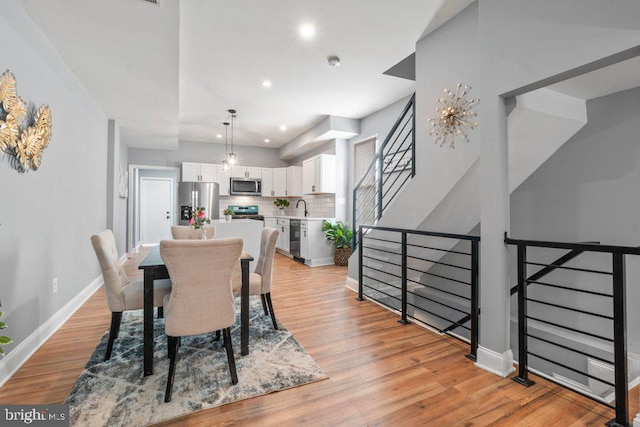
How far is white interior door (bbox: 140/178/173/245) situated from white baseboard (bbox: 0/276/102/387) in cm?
530

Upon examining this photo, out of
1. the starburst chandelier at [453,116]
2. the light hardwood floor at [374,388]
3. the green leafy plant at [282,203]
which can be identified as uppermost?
the starburst chandelier at [453,116]

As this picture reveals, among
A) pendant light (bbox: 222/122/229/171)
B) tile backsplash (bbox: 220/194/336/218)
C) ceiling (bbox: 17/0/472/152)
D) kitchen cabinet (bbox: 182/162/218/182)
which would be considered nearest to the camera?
ceiling (bbox: 17/0/472/152)

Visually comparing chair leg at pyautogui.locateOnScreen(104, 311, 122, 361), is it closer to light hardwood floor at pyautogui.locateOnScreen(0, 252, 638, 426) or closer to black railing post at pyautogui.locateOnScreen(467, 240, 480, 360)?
light hardwood floor at pyautogui.locateOnScreen(0, 252, 638, 426)

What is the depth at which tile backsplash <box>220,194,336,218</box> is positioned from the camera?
656 centimetres

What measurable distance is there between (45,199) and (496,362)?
387 cm

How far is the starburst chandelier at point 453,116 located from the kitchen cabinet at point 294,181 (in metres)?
4.69

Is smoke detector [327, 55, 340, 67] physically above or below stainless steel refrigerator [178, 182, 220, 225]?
above

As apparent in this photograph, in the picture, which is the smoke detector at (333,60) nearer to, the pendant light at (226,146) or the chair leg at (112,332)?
the pendant light at (226,146)

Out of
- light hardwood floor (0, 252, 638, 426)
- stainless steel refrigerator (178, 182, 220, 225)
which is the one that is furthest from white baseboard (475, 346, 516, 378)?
stainless steel refrigerator (178, 182, 220, 225)

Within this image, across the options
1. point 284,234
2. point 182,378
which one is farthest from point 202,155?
point 182,378

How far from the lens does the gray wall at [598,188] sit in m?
Result: 2.93

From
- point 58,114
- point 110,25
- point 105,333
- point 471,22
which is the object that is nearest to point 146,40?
point 110,25

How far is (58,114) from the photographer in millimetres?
2842

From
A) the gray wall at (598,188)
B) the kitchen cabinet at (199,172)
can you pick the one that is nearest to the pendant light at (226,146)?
the kitchen cabinet at (199,172)
